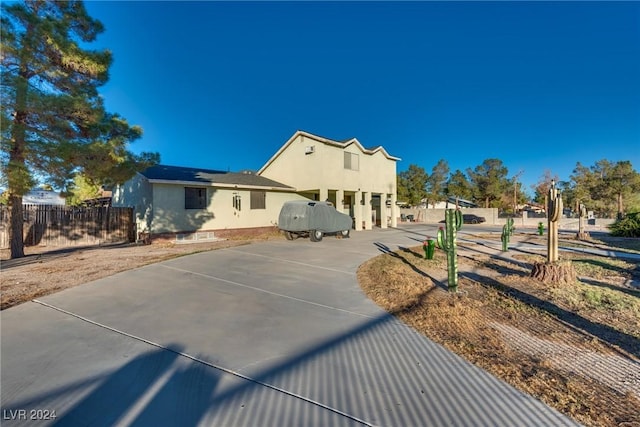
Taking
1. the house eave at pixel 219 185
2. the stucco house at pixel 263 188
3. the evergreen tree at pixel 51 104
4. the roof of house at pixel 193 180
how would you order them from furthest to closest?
the stucco house at pixel 263 188 < the roof of house at pixel 193 180 < the house eave at pixel 219 185 < the evergreen tree at pixel 51 104

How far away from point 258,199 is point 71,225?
874 cm

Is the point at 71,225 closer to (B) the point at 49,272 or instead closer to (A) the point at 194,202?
(A) the point at 194,202

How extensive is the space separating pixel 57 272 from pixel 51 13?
8288 mm

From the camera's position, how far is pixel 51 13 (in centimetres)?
927

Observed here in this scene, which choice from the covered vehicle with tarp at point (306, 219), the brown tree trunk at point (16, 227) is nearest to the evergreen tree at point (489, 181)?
the covered vehicle with tarp at point (306, 219)

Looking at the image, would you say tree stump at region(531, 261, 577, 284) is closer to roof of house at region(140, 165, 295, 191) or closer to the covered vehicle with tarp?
the covered vehicle with tarp

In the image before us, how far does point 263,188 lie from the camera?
17.2 metres

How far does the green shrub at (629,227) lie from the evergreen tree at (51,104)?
25.1m

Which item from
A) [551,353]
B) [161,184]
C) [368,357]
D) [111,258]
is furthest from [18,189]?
[551,353]

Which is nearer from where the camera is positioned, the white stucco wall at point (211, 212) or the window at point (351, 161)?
the white stucco wall at point (211, 212)

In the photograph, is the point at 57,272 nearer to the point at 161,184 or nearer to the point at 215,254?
the point at 215,254

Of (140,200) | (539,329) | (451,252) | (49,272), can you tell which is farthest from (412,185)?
(49,272)

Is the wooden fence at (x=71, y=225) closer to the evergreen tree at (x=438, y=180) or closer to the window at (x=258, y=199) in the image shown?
the window at (x=258, y=199)

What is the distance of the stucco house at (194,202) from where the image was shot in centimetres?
1335
